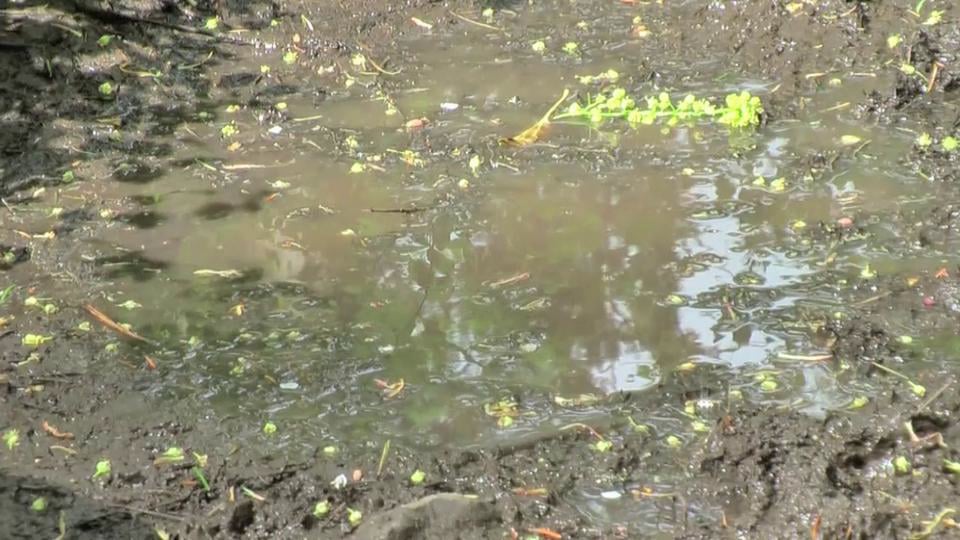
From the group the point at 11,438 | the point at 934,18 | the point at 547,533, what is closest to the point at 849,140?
the point at 934,18

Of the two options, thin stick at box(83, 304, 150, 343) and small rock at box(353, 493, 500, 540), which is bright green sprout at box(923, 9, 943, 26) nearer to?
small rock at box(353, 493, 500, 540)

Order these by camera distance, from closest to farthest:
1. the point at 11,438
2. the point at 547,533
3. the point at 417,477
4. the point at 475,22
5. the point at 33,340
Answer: the point at 547,533
the point at 417,477
the point at 11,438
the point at 33,340
the point at 475,22

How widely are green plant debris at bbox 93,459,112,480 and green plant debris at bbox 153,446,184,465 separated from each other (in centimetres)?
17

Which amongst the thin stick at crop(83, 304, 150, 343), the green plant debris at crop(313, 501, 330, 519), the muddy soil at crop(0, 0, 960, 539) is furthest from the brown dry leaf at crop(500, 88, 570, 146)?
the green plant debris at crop(313, 501, 330, 519)

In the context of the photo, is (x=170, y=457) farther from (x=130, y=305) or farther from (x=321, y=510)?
(x=130, y=305)

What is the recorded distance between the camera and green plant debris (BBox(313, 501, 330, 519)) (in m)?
3.84

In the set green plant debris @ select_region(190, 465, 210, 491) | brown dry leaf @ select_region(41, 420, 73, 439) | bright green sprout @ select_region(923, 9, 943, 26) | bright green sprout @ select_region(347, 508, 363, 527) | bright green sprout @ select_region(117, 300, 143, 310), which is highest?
bright green sprout @ select_region(923, 9, 943, 26)

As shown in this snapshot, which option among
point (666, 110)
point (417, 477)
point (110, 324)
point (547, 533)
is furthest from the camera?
point (666, 110)

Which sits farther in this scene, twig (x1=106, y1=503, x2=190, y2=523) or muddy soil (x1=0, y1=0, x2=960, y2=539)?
twig (x1=106, y1=503, x2=190, y2=523)

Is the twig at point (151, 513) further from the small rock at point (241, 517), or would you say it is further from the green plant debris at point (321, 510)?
the green plant debris at point (321, 510)

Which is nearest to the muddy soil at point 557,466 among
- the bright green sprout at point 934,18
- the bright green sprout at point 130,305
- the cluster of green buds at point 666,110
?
the bright green sprout at point 130,305

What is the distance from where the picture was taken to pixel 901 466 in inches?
151

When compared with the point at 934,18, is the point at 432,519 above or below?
below

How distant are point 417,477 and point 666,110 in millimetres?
3289
